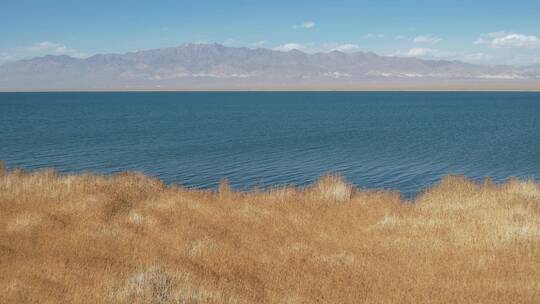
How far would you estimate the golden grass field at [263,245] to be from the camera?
33.2ft

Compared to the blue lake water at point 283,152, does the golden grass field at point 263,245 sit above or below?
above

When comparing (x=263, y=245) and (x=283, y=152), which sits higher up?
(x=263, y=245)

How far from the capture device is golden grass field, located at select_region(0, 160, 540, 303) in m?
10.1

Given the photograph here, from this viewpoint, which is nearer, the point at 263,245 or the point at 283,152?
the point at 263,245

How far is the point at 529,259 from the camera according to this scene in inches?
479

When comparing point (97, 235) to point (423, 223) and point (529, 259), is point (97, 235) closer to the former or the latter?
point (423, 223)

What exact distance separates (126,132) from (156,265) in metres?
48.4

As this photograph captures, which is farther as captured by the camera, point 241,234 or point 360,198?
point 360,198

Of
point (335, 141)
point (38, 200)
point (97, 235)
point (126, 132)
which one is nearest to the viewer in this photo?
point (97, 235)

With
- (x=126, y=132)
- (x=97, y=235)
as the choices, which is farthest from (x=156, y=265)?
(x=126, y=132)

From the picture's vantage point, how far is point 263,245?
43.6 feet

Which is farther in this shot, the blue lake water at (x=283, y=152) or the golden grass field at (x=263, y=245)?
the blue lake water at (x=283, y=152)

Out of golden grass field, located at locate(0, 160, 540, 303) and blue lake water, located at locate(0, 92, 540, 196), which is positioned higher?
golden grass field, located at locate(0, 160, 540, 303)

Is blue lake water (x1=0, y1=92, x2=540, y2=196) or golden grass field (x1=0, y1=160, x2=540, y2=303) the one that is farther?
blue lake water (x1=0, y1=92, x2=540, y2=196)
